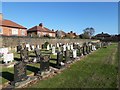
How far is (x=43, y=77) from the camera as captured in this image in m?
11.1

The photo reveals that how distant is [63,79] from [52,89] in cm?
185

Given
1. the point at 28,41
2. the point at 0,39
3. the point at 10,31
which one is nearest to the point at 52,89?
the point at 0,39

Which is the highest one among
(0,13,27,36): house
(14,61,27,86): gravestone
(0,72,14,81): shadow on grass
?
(0,13,27,36): house

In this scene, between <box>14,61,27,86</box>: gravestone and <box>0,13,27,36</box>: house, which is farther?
<box>0,13,27,36</box>: house

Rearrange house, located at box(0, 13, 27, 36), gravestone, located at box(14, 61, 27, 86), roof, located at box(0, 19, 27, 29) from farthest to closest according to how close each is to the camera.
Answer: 1. roof, located at box(0, 19, 27, 29)
2. house, located at box(0, 13, 27, 36)
3. gravestone, located at box(14, 61, 27, 86)

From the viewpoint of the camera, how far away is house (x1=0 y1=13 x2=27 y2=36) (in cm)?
5130

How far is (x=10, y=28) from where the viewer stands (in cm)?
5328

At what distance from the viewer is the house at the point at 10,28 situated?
168 feet

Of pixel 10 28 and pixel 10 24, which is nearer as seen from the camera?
pixel 10 28

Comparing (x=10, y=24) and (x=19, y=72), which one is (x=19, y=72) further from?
(x=10, y=24)

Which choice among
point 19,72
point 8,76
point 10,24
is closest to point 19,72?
point 19,72

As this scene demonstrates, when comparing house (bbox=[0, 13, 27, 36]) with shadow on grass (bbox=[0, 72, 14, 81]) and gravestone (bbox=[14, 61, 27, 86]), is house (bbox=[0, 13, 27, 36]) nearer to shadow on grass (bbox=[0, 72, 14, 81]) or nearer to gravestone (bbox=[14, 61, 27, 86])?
shadow on grass (bbox=[0, 72, 14, 81])

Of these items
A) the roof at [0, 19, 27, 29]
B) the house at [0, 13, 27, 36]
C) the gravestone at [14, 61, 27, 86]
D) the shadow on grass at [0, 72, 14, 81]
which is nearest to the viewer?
the gravestone at [14, 61, 27, 86]

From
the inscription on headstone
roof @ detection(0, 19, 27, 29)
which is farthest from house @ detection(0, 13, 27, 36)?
the inscription on headstone
